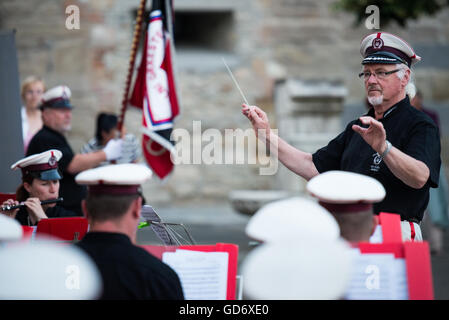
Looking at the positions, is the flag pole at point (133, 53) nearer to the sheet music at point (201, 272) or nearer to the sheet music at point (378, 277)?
the sheet music at point (201, 272)

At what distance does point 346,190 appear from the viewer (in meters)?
2.84

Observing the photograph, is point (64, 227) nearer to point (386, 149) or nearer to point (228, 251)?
point (228, 251)

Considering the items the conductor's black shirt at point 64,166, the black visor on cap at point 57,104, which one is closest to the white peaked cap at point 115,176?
the conductor's black shirt at point 64,166

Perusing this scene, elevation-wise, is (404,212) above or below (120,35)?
below

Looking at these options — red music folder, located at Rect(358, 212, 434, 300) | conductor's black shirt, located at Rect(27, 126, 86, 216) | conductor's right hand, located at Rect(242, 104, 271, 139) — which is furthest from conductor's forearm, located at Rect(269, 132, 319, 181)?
conductor's black shirt, located at Rect(27, 126, 86, 216)

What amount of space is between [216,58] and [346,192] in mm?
9262

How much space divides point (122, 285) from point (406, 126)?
184cm

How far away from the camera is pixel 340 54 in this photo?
12109 mm

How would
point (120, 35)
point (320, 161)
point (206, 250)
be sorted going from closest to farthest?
point (206, 250) < point (320, 161) < point (120, 35)

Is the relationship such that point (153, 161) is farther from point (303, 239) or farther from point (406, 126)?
point (303, 239)

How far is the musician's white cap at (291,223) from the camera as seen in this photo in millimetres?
2430

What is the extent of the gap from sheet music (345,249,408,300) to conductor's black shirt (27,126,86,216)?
3332mm

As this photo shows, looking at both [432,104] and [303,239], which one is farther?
[432,104]
